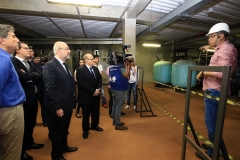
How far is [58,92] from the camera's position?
1.88 m

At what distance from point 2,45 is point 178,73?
688 cm

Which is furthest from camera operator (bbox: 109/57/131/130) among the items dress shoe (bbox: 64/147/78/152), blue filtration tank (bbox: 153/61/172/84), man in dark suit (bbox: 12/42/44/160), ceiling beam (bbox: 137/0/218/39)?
blue filtration tank (bbox: 153/61/172/84)

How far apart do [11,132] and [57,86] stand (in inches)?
27.5

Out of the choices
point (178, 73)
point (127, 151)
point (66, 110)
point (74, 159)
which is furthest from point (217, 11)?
point (74, 159)

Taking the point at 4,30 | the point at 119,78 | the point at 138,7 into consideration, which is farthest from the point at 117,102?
the point at 138,7

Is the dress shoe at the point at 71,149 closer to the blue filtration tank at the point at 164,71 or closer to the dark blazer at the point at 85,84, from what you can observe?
the dark blazer at the point at 85,84

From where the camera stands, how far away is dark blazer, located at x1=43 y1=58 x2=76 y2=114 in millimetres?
1827

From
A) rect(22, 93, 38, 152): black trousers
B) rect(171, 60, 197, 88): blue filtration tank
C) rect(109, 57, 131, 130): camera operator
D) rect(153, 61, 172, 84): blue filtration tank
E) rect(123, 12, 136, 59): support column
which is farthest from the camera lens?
rect(153, 61, 172, 84): blue filtration tank

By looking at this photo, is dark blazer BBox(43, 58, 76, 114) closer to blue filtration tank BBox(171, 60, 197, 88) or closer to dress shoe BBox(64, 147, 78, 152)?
dress shoe BBox(64, 147, 78, 152)

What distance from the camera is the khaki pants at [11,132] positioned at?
1.28m

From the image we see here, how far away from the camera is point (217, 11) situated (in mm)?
4633

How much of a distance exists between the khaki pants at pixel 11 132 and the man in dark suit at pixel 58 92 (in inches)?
17.8

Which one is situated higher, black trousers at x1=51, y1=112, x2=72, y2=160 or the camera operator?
the camera operator

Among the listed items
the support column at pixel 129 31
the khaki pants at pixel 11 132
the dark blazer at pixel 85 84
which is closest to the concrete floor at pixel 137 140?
the dark blazer at pixel 85 84
